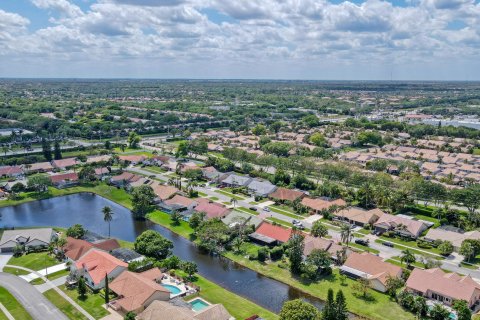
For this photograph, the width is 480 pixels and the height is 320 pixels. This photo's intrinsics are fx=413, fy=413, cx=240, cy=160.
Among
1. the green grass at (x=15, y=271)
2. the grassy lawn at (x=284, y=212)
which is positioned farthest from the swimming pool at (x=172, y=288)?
the grassy lawn at (x=284, y=212)

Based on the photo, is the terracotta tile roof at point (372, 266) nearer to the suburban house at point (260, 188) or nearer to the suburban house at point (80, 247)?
the suburban house at point (80, 247)

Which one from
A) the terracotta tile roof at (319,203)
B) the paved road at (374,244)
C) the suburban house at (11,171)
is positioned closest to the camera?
the paved road at (374,244)

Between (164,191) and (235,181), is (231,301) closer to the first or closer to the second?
(164,191)

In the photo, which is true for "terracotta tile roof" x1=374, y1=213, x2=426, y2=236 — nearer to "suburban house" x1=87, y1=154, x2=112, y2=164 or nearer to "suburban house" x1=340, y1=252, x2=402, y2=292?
"suburban house" x1=340, y1=252, x2=402, y2=292

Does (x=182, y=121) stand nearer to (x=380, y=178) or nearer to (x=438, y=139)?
(x=438, y=139)

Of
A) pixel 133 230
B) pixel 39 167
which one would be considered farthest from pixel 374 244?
pixel 39 167
